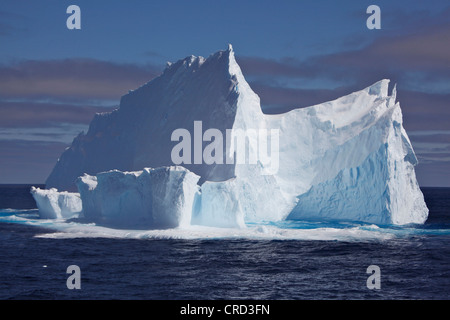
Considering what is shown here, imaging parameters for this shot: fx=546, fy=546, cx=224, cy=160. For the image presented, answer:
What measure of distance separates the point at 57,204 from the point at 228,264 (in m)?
19.7

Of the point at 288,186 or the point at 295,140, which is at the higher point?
the point at 295,140

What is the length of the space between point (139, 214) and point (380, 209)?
50.2 feet

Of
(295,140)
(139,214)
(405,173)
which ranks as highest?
(295,140)

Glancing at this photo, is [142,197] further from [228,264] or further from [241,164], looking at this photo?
[228,264]

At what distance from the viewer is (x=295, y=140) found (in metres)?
41.2

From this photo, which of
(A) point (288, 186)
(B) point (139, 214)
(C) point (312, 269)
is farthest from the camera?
(A) point (288, 186)

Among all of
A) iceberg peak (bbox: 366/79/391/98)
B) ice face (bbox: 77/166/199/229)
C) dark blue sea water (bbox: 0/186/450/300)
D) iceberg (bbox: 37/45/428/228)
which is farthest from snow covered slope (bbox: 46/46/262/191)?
iceberg peak (bbox: 366/79/391/98)

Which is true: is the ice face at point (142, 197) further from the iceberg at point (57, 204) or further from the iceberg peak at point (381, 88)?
the iceberg peak at point (381, 88)

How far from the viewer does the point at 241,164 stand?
3544cm

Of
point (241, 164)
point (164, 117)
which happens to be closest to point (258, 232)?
point (241, 164)

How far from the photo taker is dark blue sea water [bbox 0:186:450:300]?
61.3 feet

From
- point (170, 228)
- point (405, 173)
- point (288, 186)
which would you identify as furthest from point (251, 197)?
point (405, 173)

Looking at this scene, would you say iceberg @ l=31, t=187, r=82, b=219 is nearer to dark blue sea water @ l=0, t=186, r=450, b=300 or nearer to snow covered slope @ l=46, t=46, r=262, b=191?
snow covered slope @ l=46, t=46, r=262, b=191
